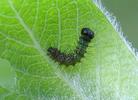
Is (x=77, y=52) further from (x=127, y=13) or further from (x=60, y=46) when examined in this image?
(x=127, y=13)

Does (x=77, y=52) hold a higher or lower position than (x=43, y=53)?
lower

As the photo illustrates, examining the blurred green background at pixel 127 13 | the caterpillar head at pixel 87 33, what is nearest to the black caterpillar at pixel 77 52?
the caterpillar head at pixel 87 33

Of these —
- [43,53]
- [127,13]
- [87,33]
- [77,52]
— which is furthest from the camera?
[127,13]

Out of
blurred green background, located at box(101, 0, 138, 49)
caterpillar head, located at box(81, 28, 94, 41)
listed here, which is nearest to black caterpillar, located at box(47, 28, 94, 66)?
caterpillar head, located at box(81, 28, 94, 41)

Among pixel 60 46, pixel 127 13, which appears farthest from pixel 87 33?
pixel 127 13

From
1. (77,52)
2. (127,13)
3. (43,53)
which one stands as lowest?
(127,13)
